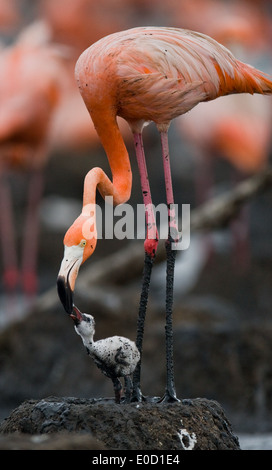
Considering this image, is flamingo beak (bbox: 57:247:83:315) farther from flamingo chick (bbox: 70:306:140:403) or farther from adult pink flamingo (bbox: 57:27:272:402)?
adult pink flamingo (bbox: 57:27:272:402)

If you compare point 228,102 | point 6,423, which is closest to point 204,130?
point 228,102

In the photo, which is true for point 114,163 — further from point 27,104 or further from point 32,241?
point 32,241

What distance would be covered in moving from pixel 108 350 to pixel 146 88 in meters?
1.50

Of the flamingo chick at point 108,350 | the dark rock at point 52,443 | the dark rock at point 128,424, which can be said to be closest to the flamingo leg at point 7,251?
the dark rock at point 128,424

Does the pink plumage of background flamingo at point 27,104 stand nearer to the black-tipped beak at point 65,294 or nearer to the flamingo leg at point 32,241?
the flamingo leg at point 32,241

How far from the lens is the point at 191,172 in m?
18.5

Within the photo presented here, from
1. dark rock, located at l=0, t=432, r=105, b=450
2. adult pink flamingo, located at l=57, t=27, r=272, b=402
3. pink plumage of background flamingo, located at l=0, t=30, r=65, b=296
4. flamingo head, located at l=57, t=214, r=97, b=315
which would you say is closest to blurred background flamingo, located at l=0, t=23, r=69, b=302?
pink plumage of background flamingo, located at l=0, t=30, r=65, b=296

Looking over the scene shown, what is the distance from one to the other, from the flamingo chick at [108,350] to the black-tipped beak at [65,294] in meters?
0.11

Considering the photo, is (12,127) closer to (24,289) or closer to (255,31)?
(24,289)

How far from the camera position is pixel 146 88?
518cm

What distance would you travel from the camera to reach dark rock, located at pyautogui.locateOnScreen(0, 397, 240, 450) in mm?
4508

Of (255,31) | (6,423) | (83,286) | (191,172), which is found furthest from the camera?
(191,172)

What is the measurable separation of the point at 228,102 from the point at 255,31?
2.59m
